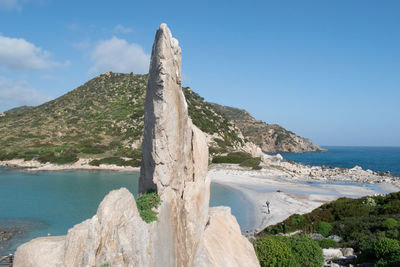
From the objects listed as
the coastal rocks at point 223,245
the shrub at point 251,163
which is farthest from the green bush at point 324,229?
the shrub at point 251,163

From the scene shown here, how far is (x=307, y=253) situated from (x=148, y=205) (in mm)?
8263

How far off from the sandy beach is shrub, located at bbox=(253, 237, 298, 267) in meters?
10.9

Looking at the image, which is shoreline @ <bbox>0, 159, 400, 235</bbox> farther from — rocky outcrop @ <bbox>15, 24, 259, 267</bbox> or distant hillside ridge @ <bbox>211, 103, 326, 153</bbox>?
distant hillside ridge @ <bbox>211, 103, 326, 153</bbox>

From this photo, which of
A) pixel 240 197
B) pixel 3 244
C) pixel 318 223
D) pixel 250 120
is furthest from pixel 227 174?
pixel 250 120

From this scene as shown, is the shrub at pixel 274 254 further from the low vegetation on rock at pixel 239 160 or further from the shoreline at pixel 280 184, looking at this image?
the low vegetation on rock at pixel 239 160

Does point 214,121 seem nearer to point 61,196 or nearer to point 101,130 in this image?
point 101,130

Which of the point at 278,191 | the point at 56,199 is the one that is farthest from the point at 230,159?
the point at 56,199

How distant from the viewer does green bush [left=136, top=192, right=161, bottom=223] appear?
7.76m

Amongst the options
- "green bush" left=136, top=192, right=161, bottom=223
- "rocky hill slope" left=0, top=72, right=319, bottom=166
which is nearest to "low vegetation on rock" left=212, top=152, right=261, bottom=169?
"rocky hill slope" left=0, top=72, right=319, bottom=166

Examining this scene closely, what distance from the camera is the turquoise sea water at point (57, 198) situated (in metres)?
24.8

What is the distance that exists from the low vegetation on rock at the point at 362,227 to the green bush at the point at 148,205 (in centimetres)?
943

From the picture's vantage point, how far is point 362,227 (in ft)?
57.0

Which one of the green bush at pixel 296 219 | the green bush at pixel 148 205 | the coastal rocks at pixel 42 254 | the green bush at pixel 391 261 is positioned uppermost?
the green bush at pixel 148 205

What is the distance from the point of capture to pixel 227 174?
54.0 meters
